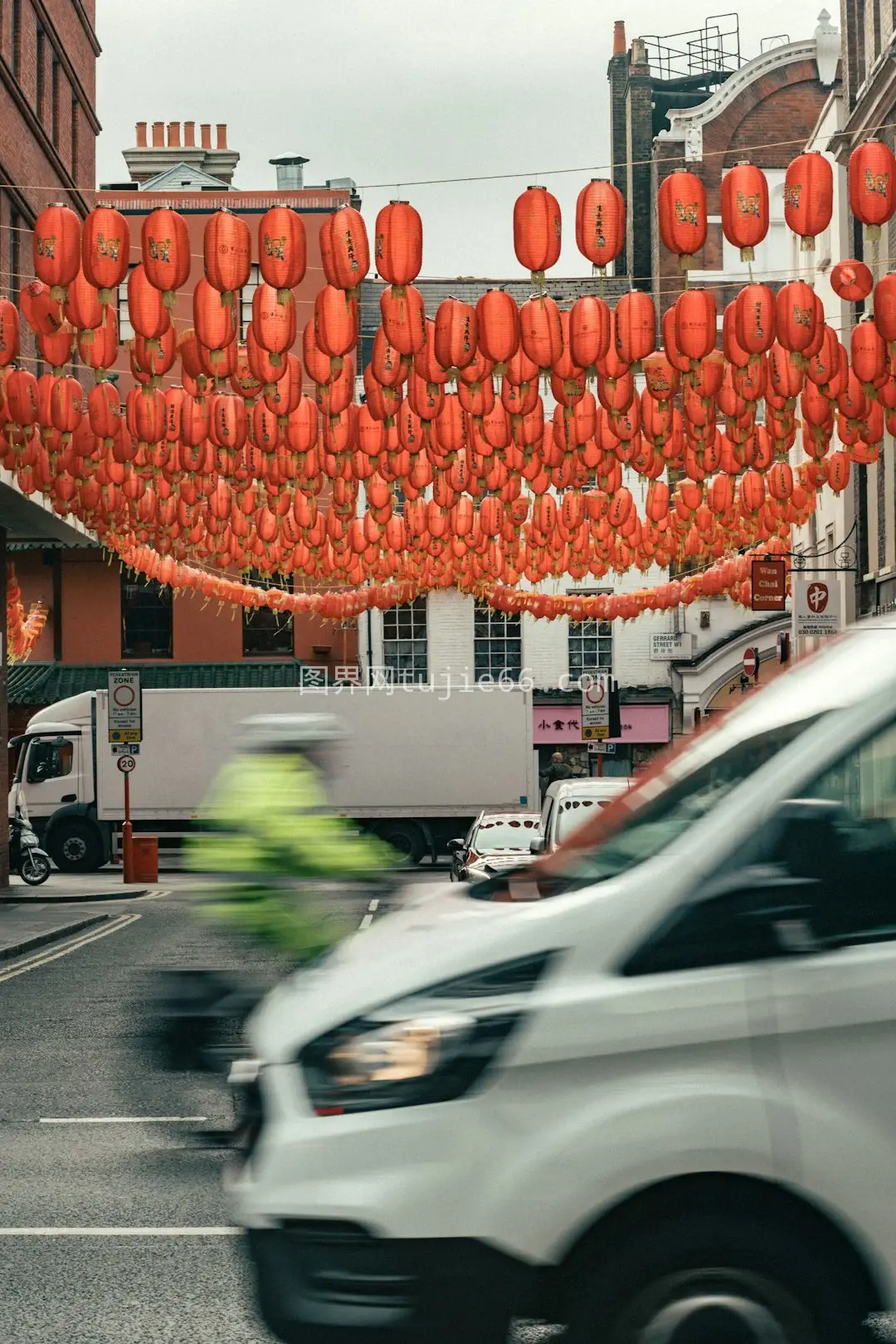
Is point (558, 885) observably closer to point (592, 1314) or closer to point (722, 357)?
point (592, 1314)

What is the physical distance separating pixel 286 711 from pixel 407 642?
415 inches

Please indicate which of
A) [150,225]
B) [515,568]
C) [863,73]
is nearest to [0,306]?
[150,225]

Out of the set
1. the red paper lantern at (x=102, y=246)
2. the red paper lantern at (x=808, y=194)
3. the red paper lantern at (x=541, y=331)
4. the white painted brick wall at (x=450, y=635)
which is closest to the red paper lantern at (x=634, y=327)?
the red paper lantern at (x=541, y=331)

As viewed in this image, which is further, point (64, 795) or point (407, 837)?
point (407, 837)

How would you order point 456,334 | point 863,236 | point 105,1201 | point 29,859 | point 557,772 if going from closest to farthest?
point 105,1201 < point 456,334 < point 863,236 < point 29,859 < point 557,772

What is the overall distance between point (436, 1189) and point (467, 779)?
3360 cm

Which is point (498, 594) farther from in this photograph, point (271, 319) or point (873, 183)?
point (873, 183)

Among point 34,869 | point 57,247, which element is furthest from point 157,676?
point 57,247

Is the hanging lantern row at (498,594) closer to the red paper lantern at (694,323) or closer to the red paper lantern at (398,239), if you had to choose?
the red paper lantern at (694,323)

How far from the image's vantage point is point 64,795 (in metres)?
36.4

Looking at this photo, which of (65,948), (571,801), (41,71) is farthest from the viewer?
(41,71)

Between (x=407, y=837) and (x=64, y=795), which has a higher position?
(x=64, y=795)

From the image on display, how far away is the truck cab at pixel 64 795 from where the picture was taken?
36250 millimetres

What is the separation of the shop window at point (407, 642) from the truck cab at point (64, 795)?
1166 cm
